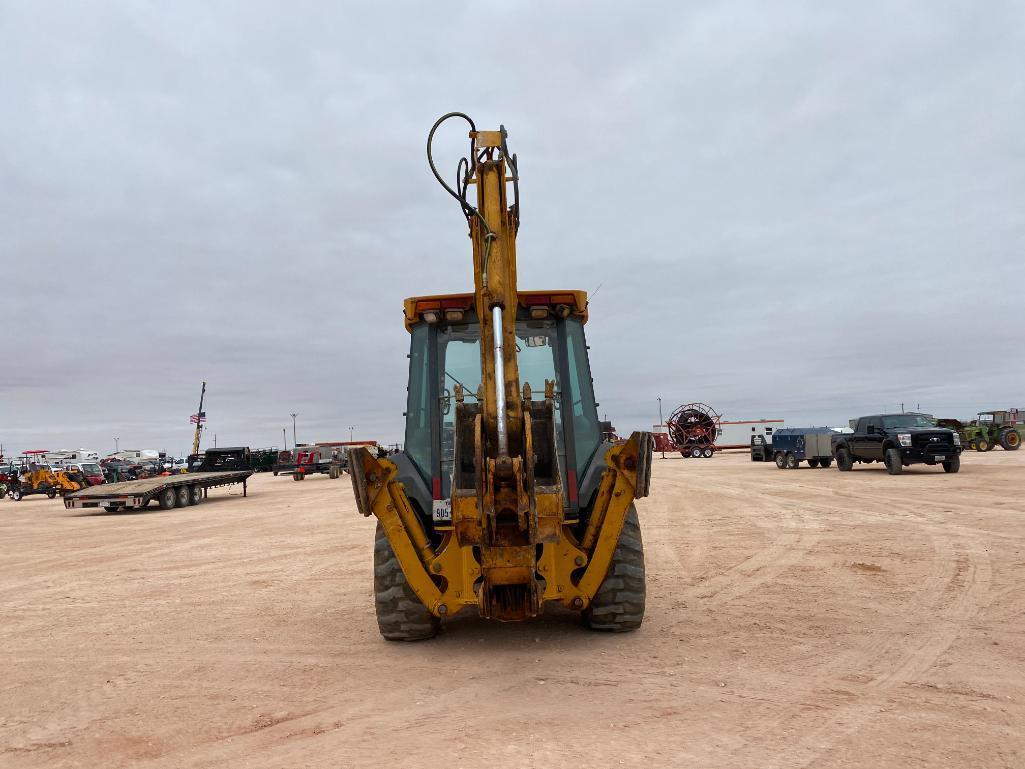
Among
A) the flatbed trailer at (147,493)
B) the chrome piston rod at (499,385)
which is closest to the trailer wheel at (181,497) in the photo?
the flatbed trailer at (147,493)

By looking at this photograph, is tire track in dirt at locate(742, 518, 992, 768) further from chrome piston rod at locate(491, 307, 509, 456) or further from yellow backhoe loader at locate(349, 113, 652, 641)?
chrome piston rod at locate(491, 307, 509, 456)

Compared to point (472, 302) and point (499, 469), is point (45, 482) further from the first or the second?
point (499, 469)

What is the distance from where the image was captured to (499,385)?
15.4ft

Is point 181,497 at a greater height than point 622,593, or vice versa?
point 181,497

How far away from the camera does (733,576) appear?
833 cm

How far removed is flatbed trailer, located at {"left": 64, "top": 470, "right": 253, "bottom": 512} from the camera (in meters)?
21.9

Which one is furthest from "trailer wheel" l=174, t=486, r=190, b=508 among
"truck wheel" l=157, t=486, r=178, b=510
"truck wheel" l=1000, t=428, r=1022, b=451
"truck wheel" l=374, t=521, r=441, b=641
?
"truck wheel" l=1000, t=428, r=1022, b=451

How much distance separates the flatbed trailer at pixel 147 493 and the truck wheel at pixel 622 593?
20.7m

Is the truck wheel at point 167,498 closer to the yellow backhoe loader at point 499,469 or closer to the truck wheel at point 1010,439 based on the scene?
the yellow backhoe loader at point 499,469

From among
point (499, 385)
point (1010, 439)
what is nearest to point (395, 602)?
point (499, 385)

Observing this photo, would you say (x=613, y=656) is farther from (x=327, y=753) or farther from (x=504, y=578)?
(x=327, y=753)

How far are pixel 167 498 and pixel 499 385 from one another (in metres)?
23.0

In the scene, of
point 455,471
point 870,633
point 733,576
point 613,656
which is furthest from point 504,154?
point 733,576

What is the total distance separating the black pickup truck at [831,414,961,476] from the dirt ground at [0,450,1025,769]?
13518 mm
